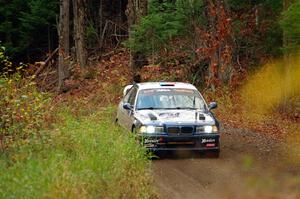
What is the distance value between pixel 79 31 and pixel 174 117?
23084 millimetres

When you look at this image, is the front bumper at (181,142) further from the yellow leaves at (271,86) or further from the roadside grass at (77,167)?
Result: the yellow leaves at (271,86)

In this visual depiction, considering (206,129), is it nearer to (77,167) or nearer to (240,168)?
(240,168)

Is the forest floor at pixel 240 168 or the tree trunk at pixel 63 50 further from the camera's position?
the tree trunk at pixel 63 50

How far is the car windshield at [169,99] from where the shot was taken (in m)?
13.7

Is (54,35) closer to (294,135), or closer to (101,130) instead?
(294,135)

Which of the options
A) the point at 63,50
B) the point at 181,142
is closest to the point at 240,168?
the point at 181,142

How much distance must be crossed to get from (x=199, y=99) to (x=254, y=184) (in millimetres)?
5900

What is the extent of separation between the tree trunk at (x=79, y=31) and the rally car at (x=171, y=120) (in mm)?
21288

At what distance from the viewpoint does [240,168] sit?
11539 millimetres

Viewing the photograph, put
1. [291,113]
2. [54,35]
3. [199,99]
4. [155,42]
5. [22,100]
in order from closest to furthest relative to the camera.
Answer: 1. [22,100]
2. [199,99]
3. [291,113]
4. [155,42]
5. [54,35]

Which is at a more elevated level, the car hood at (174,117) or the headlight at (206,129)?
the car hood at (174,117)

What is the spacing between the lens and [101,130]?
11383 millimetres

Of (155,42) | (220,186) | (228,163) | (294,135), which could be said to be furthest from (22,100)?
(155,42)

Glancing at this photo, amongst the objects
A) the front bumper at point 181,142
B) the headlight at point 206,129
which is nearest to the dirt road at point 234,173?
the front bumper at point 181,142
